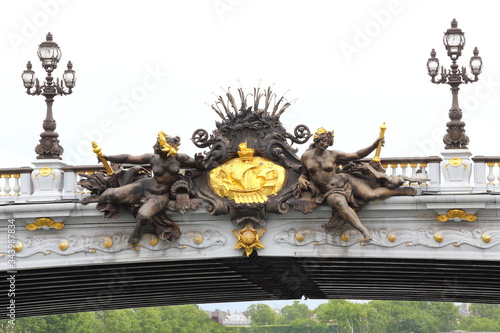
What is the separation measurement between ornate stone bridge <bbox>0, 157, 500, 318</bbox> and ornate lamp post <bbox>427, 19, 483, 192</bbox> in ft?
0.18

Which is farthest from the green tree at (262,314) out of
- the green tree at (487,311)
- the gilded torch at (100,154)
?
the gilded torch at (100,154)

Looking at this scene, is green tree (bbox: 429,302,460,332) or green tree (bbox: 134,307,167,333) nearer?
green tree (bbox: 134,307,167,333)

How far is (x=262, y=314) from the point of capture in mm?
127812

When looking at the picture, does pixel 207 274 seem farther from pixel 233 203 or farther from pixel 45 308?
pixel 45 308

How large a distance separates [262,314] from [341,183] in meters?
100

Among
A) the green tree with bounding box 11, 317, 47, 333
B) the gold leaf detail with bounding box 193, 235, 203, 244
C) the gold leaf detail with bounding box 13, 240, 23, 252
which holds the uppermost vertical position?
the gold leaf detail with bounding box 193, 235, 203, 244

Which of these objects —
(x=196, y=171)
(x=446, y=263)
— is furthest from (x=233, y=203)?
(x=446, y=263)

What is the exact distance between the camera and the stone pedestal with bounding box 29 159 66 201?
30453 mm

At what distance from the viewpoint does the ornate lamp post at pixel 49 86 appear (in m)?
30.0

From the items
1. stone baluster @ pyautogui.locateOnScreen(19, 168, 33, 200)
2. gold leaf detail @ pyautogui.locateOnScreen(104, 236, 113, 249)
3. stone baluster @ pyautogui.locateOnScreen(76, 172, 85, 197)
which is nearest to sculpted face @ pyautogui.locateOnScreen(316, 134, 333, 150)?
gold leaf detail @ pyautogui.locateOnScreen(104, 236, 113, 249)

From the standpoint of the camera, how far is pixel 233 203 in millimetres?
29359

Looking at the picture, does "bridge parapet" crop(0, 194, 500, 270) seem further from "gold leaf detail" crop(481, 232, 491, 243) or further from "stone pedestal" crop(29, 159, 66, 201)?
"stone pedestal" crop(29, 159, 66, 201)

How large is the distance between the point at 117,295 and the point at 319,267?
871 cm

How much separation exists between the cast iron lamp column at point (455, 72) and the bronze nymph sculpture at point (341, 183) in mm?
1860
